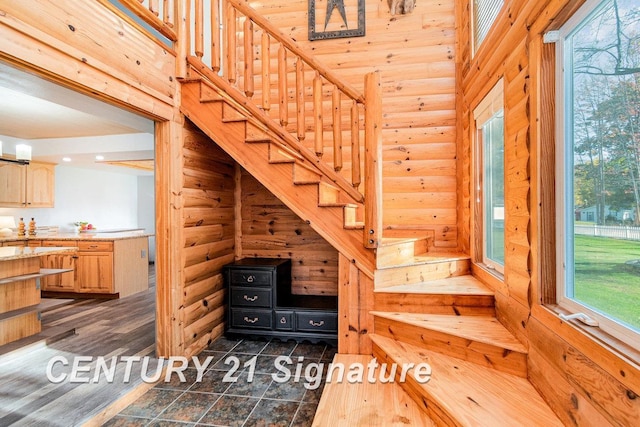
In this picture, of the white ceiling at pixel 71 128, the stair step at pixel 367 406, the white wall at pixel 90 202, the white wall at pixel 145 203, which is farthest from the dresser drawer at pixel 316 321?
the white wall at pixel 145 203

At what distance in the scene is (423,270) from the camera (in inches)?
110

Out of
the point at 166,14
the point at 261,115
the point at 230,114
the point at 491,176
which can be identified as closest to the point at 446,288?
the point at 491,176

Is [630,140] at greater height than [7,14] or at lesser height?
lesser

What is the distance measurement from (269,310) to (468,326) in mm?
1833

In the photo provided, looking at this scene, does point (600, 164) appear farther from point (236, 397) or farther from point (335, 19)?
point (335, 19)

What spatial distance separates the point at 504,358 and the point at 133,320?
376 cm

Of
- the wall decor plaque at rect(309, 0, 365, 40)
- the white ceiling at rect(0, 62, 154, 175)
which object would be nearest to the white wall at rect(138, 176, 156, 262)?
the white ceiling at rect(0, 62, 154, 175)

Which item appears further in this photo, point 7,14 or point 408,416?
point 408,416

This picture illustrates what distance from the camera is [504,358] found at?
74.5 inches

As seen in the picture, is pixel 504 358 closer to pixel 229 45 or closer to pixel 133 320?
pixel 229 45

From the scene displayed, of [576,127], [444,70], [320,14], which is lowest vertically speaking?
[576,127]

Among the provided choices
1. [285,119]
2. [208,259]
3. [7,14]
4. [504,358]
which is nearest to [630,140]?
[504,358]

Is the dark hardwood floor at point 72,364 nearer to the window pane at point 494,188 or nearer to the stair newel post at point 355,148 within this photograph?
the stair newel post at point 355,148

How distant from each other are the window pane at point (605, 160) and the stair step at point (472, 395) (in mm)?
554
